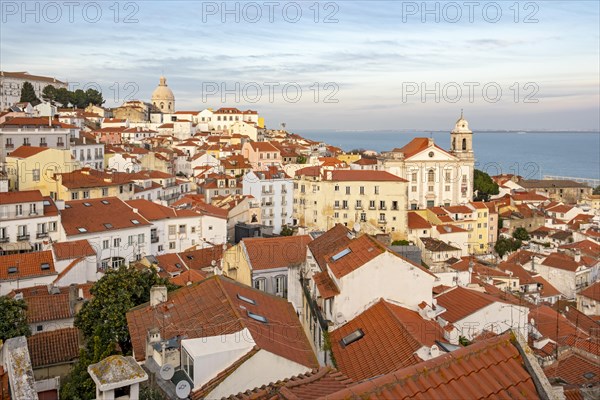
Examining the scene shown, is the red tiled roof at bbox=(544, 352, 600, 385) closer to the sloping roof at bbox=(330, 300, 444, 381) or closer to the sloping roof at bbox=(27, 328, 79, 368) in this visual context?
the sloping roof at bbox=(330, 300, 444, 381)

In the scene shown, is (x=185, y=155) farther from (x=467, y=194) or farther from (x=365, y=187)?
(x=467, y=194)

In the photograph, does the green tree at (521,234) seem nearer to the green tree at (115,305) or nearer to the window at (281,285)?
the window at (281,285)

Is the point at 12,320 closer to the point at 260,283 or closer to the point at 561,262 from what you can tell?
the point at 260,283

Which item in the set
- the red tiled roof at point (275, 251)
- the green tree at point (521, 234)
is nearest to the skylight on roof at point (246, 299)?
the red tiled roof at point (275, 251)

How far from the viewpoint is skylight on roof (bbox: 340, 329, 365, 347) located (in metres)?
11.6

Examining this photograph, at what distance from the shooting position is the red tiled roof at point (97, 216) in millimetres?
28938

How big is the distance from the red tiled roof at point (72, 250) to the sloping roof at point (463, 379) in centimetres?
2172

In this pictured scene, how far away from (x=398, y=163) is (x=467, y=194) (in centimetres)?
837

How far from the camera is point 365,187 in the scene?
48938mm

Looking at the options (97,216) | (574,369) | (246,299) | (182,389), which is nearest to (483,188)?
(97,216)

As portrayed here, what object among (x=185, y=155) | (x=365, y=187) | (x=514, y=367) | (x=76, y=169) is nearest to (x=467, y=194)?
(x=365, y=187)

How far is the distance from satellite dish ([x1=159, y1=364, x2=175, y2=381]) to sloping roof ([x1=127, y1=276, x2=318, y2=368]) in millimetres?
1013

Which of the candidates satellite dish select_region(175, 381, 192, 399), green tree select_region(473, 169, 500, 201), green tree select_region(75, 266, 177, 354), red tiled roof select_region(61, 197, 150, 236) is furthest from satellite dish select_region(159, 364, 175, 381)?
green tree select_region(473, 169, 500, 201)

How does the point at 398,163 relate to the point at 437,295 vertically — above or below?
above
